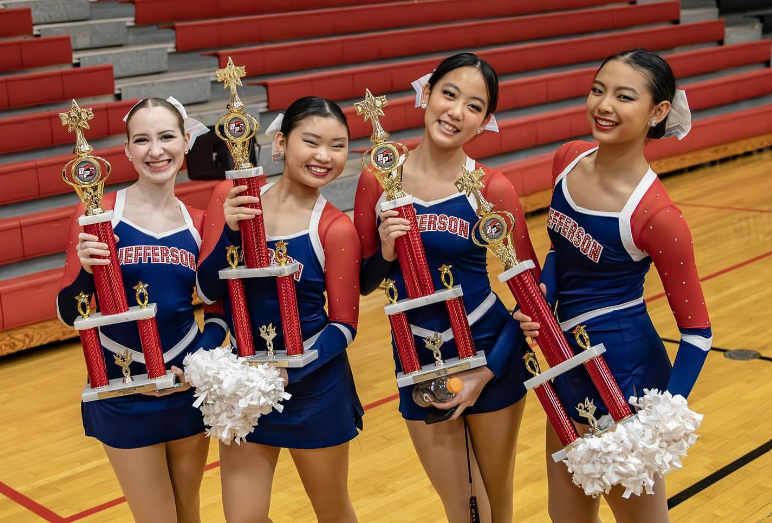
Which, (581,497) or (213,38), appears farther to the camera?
(213,38)

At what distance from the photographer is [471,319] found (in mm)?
2426

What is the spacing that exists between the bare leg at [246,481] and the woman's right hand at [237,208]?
587mm

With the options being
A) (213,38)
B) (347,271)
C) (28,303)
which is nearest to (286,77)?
(213,38)

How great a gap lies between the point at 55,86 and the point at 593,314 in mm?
5176

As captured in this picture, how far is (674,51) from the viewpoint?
1009 centimetres

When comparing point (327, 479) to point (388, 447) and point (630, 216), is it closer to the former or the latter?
point (630, 216)

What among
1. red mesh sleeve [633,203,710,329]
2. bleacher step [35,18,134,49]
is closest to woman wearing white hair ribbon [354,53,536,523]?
red mesh sleeve [633,203,710,329]

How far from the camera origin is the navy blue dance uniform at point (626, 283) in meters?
2.13

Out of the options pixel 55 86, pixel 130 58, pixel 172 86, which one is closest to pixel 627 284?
pixel 55 86

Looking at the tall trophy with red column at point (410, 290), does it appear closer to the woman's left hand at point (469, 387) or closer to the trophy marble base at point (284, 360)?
the woman's left hand at point (469, 387)

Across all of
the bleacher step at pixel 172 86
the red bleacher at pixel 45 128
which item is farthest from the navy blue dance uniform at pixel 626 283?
the bleacher step at pixel 172 86

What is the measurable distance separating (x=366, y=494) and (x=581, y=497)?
4.26 feet

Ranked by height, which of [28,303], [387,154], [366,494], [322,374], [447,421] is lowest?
[366,494]

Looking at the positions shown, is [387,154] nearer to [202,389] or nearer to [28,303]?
[202,389]
